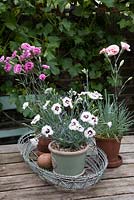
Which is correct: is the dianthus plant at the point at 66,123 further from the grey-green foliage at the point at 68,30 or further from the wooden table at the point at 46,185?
the grey-green foliage at the point at 68,30

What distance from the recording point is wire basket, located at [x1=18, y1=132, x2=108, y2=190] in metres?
1.36

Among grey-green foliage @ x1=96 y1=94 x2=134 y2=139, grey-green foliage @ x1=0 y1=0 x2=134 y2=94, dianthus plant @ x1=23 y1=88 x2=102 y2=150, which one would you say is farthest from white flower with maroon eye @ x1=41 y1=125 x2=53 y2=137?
grey-green foliage @ x1=0 y1=0 x2=134 y2=94

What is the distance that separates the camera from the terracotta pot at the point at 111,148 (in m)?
1.55

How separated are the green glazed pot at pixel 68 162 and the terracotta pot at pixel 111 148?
158mm

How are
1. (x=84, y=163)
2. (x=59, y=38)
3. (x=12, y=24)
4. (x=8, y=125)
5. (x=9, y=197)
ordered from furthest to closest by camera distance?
(x=8, y=125), (x=59, y=38), (x=12, y=24), (x=84, y=163), (x=9, y=197)

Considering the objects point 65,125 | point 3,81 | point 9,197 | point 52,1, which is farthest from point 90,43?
point 9,197

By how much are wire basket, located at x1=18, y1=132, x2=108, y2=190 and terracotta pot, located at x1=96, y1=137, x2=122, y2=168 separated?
0.09ft

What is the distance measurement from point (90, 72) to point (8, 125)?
0.70 meters

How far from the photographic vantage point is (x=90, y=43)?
2.47 m

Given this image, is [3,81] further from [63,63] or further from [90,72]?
[90,72]

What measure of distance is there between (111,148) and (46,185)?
1.07 ft

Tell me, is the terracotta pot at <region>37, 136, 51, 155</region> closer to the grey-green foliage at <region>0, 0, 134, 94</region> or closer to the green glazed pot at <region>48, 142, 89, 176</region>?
the green glazed pot at <region>48, 142, 89, 176</region>

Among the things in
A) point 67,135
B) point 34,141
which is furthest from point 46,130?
point 34,141

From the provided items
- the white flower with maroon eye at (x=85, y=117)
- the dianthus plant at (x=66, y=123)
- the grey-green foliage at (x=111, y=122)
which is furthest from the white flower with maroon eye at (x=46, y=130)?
the grey-green foliage at (x=111, y=122)
